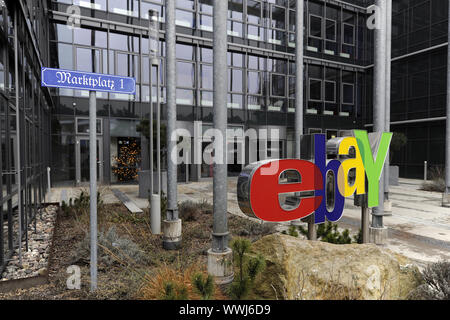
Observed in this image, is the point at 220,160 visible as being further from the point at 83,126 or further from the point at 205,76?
the point at 205,76

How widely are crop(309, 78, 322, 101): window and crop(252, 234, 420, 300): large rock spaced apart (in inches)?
835

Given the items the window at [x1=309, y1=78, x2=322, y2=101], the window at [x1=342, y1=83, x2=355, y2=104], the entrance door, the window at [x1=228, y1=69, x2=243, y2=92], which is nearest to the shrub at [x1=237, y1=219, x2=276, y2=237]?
the entrance door

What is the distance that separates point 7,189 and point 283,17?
2188cm

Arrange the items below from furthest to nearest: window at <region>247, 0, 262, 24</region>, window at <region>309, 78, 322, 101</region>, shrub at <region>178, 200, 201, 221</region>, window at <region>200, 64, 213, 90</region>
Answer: window at <region>309, 78, 322, 101</region> < window at <region>247, 0, 262, 24</region> < window at <region>200, 64, 213, 90</region> < shrub at <region>178, 200, 201, 221</region>

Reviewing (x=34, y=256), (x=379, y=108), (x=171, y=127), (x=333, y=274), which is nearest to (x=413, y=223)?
(x=379, y=108)

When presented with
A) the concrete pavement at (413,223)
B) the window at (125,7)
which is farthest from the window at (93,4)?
the concrete pavement at (413,223)

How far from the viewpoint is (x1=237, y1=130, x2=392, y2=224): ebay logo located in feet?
15.1

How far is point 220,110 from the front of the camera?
4617 millimetres

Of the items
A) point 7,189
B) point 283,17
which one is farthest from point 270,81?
point 7,189

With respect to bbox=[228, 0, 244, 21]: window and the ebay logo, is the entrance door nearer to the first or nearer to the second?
bbox=[228, 0, 244, 21]: window

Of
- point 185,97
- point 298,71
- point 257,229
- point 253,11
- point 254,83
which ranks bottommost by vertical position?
point 257,229

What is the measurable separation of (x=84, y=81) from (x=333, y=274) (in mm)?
4019

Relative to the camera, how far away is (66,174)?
1753 centimetres

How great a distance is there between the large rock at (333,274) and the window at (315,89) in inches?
835
